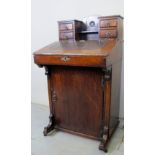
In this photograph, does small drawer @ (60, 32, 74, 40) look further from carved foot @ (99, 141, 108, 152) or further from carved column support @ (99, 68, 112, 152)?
carved foot @ (99, 141, 108, 152)

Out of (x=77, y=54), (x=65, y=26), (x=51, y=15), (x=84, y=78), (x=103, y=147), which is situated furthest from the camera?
(x=51, y=15)

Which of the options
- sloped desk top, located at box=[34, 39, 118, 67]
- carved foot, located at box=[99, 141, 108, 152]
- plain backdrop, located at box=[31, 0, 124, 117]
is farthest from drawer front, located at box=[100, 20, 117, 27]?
carved foot, located at box=[99, 141, 108, 152]

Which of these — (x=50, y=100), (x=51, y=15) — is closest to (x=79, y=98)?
(x=50, y=100)

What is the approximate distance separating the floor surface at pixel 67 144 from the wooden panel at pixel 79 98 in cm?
11

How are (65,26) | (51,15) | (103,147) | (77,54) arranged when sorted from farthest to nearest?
(51,15) → (65,26) → (103,147) → (77,54)

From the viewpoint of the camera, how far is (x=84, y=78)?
197 cm

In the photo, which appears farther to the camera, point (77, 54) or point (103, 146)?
point (103, 146)

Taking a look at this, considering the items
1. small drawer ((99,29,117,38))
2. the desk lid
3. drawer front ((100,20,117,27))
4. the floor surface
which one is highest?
drawer front ((100,20,117,27))

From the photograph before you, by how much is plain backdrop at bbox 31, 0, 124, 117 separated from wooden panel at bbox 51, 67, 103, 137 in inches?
24.7

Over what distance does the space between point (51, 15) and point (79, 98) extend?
60.3 inches

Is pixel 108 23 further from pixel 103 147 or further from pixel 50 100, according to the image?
pixel 103 147

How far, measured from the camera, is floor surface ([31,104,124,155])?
1.88 m

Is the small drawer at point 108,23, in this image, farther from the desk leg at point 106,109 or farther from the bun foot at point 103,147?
the bun foot at point 103,147
